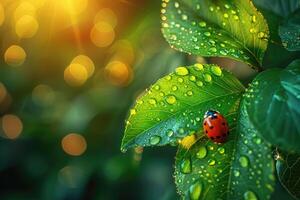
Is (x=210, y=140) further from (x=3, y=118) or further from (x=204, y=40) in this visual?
(x=3, y=118)

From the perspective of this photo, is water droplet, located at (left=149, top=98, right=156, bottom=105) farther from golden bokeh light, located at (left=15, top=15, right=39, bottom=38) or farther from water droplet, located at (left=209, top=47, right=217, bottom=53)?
golden bokeh light, located at (left=15, top=15, right=39, bottom=38)

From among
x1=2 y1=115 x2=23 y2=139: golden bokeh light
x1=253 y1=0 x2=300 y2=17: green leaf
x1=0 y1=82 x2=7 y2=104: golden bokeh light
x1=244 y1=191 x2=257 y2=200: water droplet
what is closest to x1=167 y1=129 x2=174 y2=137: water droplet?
x1=244 y1=191 x2=257 y2=200: water droplet

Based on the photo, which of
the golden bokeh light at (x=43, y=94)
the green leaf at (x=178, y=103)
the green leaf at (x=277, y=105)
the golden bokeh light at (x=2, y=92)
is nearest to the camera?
the green leaf at (x=277, y=105)

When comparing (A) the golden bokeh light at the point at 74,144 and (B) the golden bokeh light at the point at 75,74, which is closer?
(B) the golden bokeh light at the point at 75,74

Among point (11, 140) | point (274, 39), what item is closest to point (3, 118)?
point (11, 140)

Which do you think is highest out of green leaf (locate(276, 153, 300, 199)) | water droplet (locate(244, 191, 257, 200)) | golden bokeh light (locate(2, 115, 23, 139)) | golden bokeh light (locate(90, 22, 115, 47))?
water droplet (locate(244, 191, 257, 200))

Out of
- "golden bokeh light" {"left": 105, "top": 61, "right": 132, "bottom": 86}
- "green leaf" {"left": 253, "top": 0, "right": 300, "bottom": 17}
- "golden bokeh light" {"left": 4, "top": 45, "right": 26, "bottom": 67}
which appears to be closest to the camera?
"green leaf" {"left": 253, "top": 0, "right": 300, "bottom": 17}

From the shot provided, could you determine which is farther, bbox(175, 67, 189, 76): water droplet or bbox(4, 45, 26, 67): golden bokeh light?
bbox(4, 45, 26, 67): golden bokeh light

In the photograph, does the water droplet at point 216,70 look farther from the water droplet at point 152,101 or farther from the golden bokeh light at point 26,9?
the golden bokeh light at point 26,9

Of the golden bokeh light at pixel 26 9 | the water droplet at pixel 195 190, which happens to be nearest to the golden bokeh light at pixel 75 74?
the golden bokeh light at pixel 26 9
